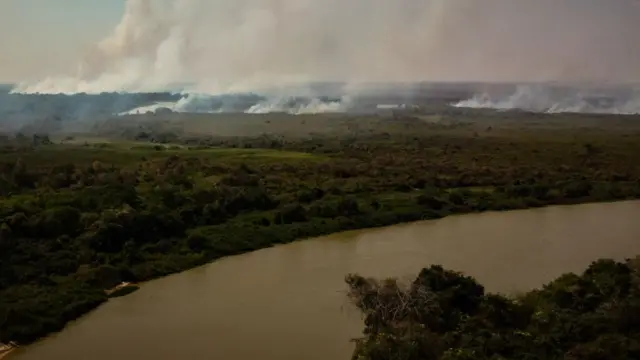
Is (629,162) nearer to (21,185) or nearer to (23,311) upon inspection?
(21,185)

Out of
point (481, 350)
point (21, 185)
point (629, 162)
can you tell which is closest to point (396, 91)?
point (629, 162)

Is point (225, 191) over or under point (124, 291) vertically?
over

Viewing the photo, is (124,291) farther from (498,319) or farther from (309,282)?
(498,319)

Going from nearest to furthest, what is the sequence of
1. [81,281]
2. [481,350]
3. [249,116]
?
[481,350] → [81,281] → [249,116]

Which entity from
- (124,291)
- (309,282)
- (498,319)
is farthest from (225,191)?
(498,319)

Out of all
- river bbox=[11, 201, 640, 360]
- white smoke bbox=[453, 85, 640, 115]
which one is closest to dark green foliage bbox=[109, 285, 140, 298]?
river bbox=[11, 201, 640, 360]

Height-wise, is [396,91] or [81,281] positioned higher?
[396,91]
